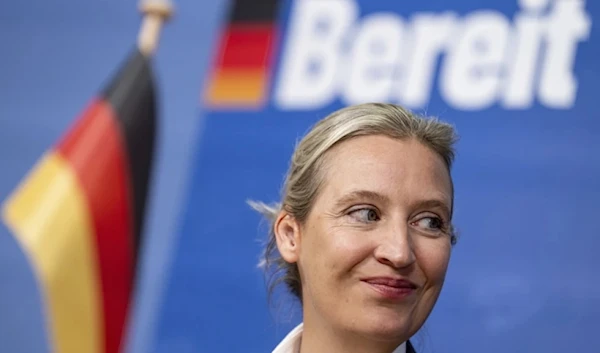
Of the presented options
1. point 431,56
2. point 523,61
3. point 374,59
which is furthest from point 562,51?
point 374,59

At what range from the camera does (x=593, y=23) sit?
2.15 meters

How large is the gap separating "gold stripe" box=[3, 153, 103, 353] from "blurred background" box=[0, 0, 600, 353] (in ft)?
0.50

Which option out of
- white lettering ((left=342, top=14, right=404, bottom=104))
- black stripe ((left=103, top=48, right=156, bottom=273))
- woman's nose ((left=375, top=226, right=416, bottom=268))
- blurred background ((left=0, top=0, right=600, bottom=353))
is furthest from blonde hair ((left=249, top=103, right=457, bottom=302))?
black stripe ((left=103, top=48, right=156, bottom=273))

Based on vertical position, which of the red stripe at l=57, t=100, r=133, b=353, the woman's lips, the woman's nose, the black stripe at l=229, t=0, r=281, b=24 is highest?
the black stripe at l=229, t=0, r=281, b=24

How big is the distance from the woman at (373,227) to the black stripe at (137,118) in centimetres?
123

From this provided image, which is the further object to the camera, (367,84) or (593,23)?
(367,84)

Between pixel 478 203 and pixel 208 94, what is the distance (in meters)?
0.75

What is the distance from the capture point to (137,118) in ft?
8.16

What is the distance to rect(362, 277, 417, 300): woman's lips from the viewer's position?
1156 mm

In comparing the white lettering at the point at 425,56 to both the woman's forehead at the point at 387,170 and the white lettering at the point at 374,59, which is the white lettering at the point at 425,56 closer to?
the white lettering at the point at 374,59

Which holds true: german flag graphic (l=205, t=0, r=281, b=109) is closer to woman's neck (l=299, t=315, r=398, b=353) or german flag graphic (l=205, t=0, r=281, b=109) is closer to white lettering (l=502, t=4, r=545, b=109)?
white lettering (l=502, t=4, r=545, b=109)

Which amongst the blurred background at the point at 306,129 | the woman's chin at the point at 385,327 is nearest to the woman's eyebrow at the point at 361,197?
the woman's chin at the point at 385,327

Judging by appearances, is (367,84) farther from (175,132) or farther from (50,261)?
(50,261)

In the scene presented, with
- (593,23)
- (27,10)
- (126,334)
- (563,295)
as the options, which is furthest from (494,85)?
(27,10)
